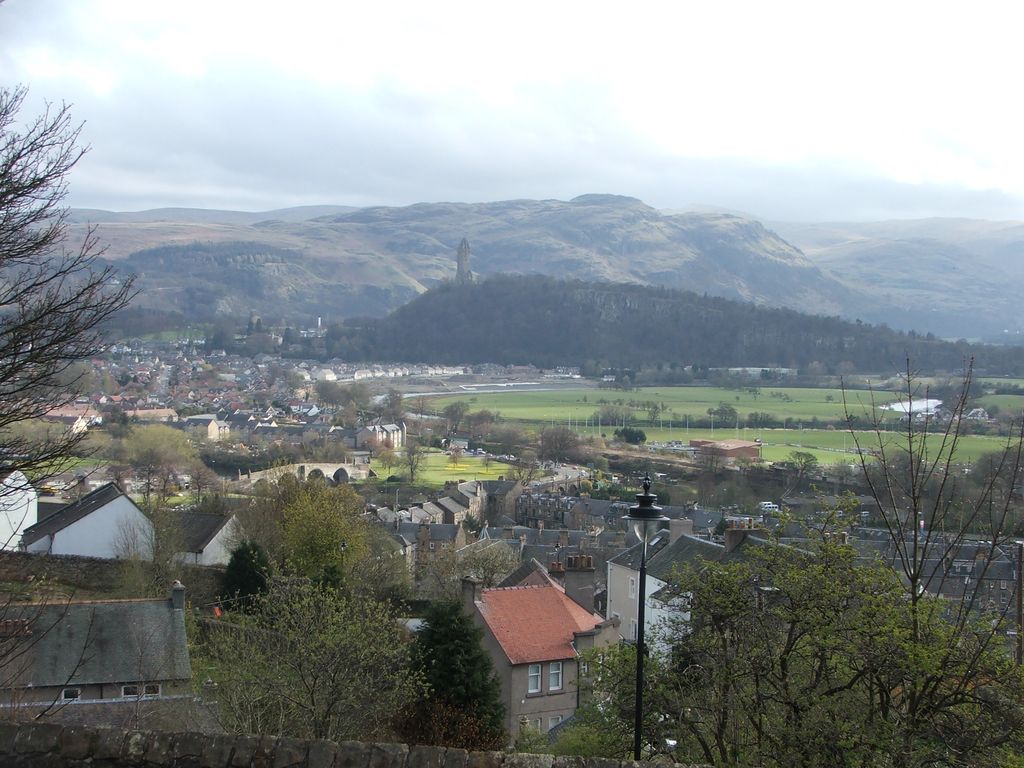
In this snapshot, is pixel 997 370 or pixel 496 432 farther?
pixel 997 370

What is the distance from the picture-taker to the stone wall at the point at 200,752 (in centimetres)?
542

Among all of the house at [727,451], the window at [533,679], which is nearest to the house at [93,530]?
the window at [533,679]

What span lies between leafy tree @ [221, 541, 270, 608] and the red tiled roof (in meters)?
7.52

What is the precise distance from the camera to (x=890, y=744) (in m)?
7.37

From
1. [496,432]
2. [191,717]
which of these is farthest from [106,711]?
[496,432]

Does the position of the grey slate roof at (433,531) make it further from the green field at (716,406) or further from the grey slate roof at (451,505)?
the green field at (716,406)

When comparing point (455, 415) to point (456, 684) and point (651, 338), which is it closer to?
point (651, 338)

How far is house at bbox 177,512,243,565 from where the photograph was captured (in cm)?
3156

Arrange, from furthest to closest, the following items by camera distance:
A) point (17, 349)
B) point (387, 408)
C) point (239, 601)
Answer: point (387, 408) → point (239, 601) → point (17, 349)

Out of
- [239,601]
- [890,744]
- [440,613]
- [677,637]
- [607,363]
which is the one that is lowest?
[607,363]

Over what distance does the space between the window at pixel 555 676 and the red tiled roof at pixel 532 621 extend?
0.19 meters

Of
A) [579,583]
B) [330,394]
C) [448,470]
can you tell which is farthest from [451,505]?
[330,394]

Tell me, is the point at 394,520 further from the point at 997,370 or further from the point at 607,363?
the point at 607,363

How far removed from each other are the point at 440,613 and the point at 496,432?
7672 centimetres
